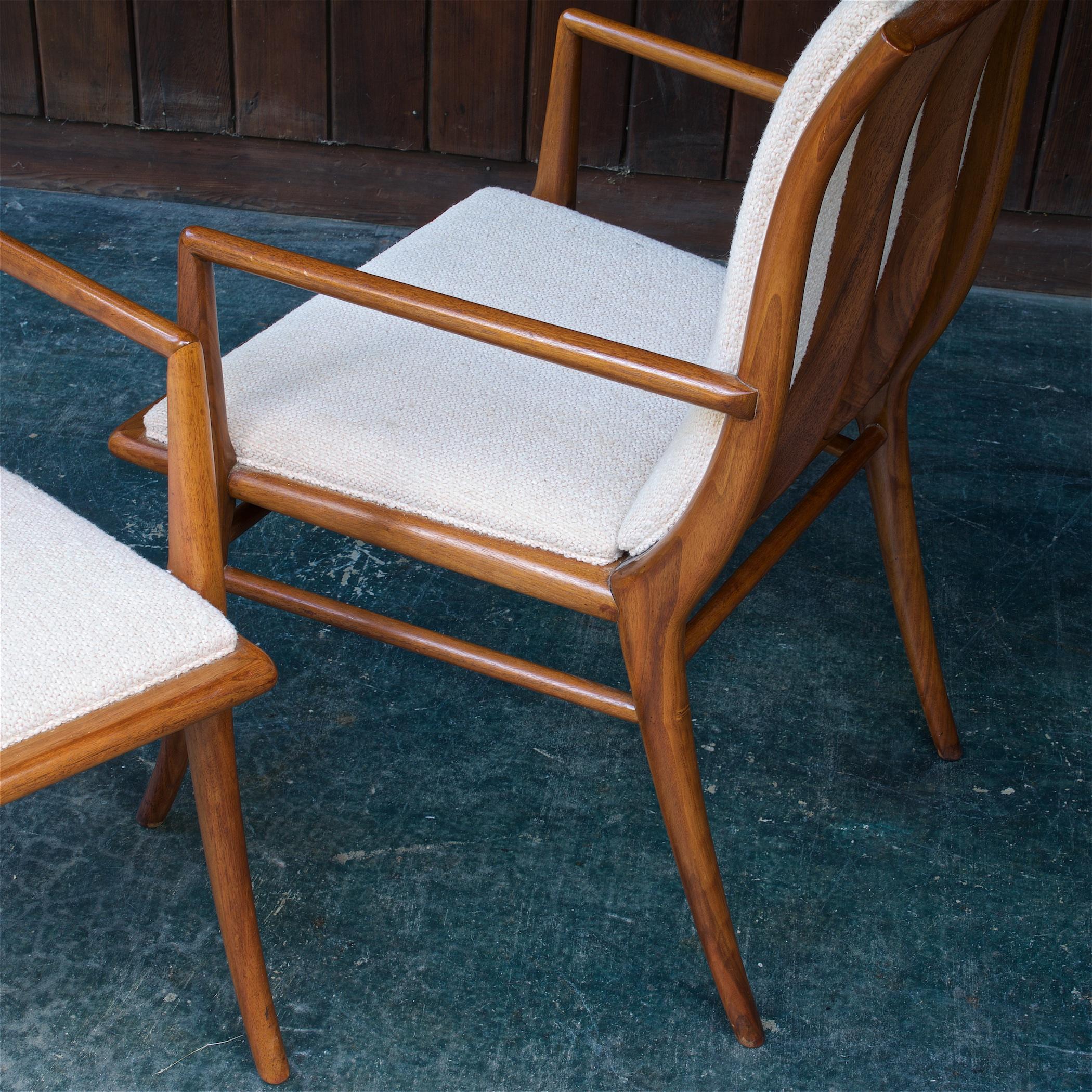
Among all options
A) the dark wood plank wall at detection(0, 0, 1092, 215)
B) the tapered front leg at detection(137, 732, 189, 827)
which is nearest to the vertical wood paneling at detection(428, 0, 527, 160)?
the dark wood plank wall at detection(0, 0, 1092, 215)

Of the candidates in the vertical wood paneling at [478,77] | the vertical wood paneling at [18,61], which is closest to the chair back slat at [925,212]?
the vertical wood paneling at [478,77]

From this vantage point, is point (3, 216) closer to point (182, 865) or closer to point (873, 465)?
point (182, 865)

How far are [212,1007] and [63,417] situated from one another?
1098mm

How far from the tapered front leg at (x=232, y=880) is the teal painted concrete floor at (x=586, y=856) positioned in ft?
0.18

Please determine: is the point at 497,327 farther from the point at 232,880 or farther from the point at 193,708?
the point at 232,880

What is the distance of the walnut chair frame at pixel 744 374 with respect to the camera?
0.87 meters

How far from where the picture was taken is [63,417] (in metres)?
1.95

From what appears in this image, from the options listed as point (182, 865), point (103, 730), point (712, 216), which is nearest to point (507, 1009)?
point (182, 865)

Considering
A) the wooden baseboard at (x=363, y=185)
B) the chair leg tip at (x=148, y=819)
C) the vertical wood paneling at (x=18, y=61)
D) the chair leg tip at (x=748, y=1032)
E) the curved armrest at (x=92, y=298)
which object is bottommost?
the chair leg tip at (x=748, y=1032)

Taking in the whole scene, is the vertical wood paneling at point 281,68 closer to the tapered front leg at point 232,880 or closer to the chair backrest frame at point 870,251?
the chair backrest frame at point 870,251

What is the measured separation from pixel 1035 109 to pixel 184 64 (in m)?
1.69

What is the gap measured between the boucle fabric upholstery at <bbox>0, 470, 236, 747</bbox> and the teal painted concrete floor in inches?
17.3

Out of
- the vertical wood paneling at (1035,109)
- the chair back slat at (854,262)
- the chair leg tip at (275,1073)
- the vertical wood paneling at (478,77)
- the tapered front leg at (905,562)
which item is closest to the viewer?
the chair back slat at (854,262)

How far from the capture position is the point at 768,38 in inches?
96.0
